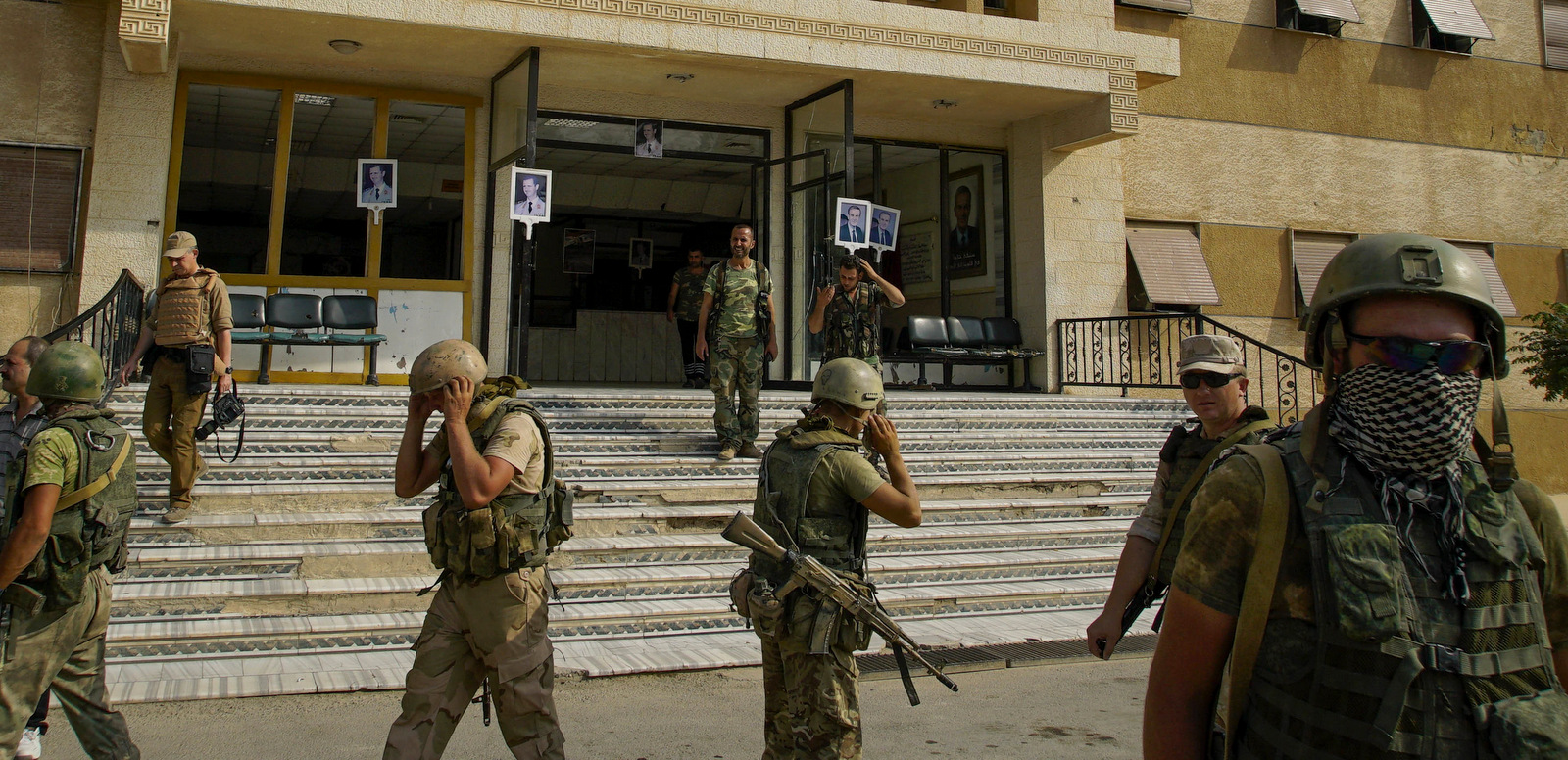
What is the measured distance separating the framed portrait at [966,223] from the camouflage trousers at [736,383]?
6.04m

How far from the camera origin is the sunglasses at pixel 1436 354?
167 cm

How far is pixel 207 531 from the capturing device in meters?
6.38

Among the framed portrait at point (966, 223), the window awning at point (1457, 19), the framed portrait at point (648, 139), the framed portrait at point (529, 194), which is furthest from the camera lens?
the window awning at point (1457, 19)

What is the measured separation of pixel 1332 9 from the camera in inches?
567

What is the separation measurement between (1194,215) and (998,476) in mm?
6939

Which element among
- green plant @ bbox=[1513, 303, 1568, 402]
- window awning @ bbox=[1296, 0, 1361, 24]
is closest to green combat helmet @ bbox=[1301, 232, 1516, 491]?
green plant @ bbox=[1513, 303, 1568, 402]

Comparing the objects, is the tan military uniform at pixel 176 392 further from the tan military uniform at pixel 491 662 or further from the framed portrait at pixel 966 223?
the framed portrait at pixel 966 223

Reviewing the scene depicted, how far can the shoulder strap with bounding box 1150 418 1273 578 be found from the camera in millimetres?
3148

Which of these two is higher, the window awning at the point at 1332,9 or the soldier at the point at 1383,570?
the window awning at the point at 1332,9

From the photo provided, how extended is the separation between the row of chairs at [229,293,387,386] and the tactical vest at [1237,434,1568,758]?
9.67m

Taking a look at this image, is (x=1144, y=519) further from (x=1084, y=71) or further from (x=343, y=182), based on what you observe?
(x=343, y=182)

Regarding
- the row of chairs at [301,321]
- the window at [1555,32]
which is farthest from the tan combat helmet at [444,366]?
the window at [1555,32]

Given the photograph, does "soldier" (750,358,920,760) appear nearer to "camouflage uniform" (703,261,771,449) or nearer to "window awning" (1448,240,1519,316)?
"camouflage uniform" (703,261,771,449)

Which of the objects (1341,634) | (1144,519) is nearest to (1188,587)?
(1341,634)
